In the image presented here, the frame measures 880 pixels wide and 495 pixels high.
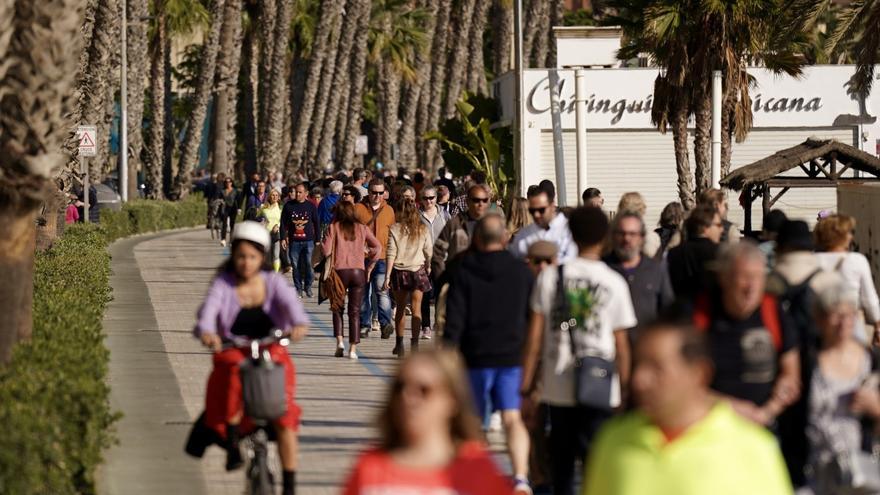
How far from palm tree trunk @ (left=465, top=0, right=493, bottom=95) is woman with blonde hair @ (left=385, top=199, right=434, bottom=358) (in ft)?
171

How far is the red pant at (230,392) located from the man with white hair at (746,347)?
2.34m

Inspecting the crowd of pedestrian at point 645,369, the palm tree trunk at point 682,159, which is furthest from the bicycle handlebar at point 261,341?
the palm tree trunk at point 682,159

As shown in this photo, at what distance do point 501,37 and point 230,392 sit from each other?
2495 inches

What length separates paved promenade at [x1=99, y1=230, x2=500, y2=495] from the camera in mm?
11781

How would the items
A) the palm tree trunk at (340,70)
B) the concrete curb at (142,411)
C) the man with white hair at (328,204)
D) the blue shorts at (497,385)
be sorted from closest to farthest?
the blue shorts at (497,385), the concrete curb at (142,411), the man with white hair at (328,204), the palm tree trunk at (340,70)

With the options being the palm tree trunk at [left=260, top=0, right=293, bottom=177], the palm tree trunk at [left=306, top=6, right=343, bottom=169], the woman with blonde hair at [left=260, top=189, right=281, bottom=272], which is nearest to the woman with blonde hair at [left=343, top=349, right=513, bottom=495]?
the woman with blonde hair at [left=260, top=189, right=281, bottom=272]

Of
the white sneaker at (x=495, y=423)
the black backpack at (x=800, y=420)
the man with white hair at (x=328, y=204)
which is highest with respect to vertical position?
the man with white hair at (x=328, y=204)

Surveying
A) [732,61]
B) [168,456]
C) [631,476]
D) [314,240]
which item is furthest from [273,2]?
[631,476]

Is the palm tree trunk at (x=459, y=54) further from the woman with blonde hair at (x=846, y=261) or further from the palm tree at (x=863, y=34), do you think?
the woman with blonde hair at (x=846, y=261)

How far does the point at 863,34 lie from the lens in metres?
29.4

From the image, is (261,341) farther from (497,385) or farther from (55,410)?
(497,385)

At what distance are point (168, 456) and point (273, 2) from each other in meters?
47.0

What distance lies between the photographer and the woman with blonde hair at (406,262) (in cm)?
1852

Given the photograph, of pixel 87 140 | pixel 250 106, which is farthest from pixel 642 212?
pixel 250 106
